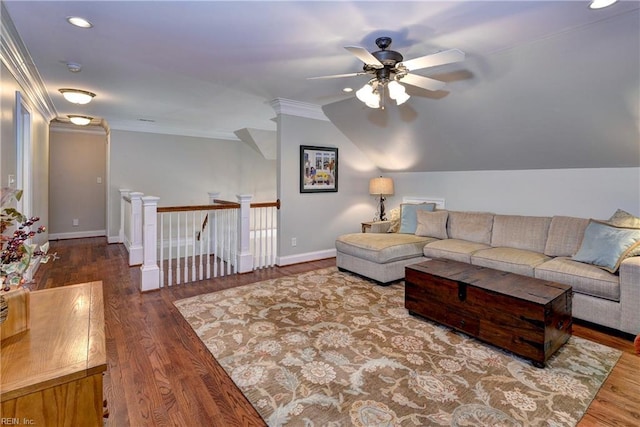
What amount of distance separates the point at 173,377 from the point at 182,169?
Answer: 18.0 feet

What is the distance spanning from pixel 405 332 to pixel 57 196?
24.6ft

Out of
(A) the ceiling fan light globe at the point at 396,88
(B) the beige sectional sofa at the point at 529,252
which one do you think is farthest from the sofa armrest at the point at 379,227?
(A) the ceiling fan light globe at the point at 396,88

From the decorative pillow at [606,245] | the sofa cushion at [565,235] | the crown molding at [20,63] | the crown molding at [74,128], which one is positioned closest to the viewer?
the crown molding at [20,63]

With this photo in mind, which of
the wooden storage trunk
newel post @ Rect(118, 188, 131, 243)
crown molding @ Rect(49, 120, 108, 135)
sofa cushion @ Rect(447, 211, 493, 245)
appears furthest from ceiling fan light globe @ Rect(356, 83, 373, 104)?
crown molding @ Rect(49, 120, 108, 135)

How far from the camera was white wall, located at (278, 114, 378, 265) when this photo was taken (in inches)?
184

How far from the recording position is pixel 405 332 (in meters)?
2.70

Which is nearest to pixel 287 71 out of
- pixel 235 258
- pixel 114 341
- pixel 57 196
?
pixel 235 258

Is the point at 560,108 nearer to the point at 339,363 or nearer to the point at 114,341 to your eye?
the point at 339,363

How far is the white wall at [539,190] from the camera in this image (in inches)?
133

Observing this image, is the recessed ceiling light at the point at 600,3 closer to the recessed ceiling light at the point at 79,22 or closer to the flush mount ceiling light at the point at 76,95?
the recessed ceiling light at the point at 79,22

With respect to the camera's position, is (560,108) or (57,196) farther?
(57,196)

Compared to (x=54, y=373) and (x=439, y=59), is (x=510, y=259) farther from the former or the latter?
(x=54, y=373)

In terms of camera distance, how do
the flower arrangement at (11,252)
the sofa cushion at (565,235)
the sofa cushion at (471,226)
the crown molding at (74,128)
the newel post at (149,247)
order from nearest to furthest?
the flower arrangement at (11,252)
the sofa cushion at (565,235)
the newel post at (149,247)
the sofa cushion at (471,226)
the crown molding at (74,128)

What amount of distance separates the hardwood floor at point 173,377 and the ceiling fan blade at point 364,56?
2.25 m
